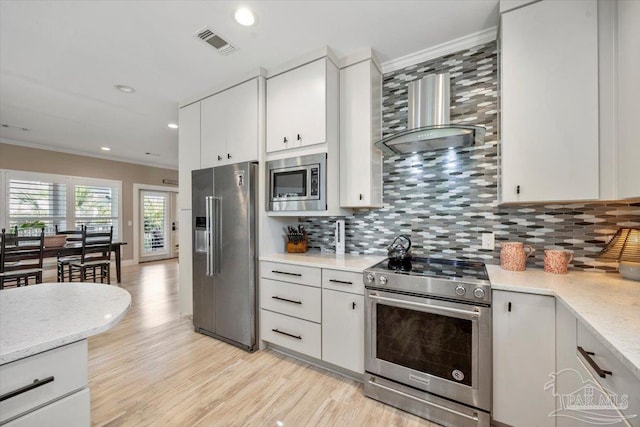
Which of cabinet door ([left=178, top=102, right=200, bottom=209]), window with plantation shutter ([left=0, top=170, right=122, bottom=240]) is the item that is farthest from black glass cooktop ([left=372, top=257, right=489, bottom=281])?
window with plantation shutter ([left=0, top=170, right=122, bottom=240])

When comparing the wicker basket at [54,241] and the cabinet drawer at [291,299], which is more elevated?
the wicker basket at [54,241]

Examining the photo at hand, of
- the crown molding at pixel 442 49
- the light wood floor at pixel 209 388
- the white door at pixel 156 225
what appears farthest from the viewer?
the white door at pixel 156 225

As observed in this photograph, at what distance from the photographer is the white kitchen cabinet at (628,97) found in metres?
1.30

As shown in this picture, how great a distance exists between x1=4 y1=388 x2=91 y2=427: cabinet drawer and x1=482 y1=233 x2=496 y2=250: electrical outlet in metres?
2.38

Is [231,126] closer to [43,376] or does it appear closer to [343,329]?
[343,329]

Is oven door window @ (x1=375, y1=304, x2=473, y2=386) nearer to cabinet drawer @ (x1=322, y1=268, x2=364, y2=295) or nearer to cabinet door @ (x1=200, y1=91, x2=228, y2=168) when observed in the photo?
cabinet drawer @ (x1=322, y1=268, x2=364, y2=295)

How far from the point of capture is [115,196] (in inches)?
247

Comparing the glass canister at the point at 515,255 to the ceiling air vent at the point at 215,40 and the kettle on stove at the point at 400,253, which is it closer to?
the kettle on stove at the point at 400,253

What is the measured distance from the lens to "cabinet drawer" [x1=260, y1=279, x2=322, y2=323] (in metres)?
2.17

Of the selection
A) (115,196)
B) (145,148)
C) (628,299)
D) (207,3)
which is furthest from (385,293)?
(115,196)

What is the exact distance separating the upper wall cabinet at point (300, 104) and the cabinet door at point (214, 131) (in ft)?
1.79

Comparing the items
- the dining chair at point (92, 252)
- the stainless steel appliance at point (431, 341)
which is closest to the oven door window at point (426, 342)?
the stainless steel appliance at point (431, 341)

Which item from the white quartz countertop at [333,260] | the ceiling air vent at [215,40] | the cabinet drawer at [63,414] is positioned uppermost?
the ceiling air vent at [215,40]

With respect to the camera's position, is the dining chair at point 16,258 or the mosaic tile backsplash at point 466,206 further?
the dining chair at point 16,258
